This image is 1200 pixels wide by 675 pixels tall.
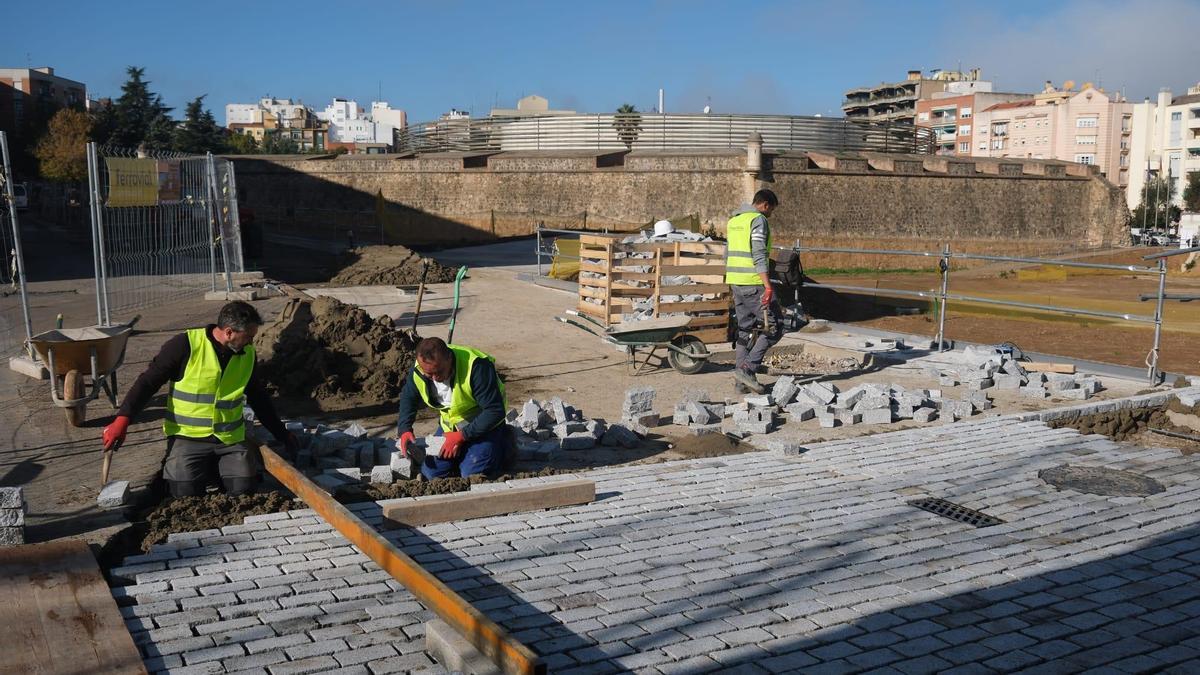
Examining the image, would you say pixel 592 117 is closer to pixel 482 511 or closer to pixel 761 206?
pixel 761 206

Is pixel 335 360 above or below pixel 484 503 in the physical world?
above

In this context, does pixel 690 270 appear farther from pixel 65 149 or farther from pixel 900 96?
pixel 900 96

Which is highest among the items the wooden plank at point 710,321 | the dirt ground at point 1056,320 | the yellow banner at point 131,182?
the yellow banner at point 131,182

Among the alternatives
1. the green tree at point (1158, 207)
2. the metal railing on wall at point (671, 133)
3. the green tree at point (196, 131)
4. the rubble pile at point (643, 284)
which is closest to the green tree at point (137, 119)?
the green tree at point (196, 131)

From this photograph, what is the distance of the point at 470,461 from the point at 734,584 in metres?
2.35

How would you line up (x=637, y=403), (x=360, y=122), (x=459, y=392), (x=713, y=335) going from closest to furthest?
(x=459, y=392) < (x=637, y=403) < (x=713, y=335) < (x=360, y=122)

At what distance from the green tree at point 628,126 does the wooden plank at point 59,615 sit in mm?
45298

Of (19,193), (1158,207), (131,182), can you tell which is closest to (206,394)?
(131,182)

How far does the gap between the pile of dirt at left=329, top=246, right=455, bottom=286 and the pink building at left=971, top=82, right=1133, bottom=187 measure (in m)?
75.3

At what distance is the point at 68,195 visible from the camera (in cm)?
3984

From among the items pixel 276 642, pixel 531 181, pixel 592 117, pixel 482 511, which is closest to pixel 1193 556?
pixel 482 511

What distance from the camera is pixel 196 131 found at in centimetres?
5975

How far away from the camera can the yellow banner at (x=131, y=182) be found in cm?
1273

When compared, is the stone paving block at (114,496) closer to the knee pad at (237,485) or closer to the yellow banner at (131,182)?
the knee pad at (237,485)
